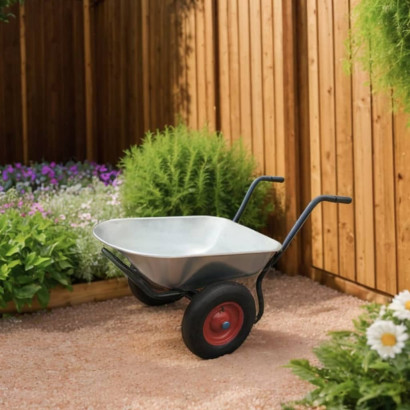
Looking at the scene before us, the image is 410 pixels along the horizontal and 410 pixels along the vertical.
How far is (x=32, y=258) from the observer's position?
3.72 metres

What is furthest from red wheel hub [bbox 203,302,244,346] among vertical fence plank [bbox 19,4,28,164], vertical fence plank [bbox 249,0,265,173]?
vertical fence plank [bbox 19,4,28,164]

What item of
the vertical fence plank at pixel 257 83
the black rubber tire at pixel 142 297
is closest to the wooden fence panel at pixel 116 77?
the vertical fence plank at pixel 257 83

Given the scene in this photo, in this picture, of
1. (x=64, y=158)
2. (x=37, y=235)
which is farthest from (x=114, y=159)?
(x=37, y=235)

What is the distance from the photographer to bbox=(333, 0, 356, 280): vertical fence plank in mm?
3881

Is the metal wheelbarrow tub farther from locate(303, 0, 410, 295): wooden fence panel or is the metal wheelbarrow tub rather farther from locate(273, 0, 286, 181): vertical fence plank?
locate(273, 0, 286, 181): vertical fence plank

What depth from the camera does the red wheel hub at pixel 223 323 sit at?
298cm

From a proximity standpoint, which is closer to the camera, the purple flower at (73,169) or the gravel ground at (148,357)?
the gravel ground at (148,357)

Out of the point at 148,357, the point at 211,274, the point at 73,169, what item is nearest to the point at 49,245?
the point at 148,357

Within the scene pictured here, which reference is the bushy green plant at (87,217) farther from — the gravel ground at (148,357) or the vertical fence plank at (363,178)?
the vertical fence plank at (363,178)

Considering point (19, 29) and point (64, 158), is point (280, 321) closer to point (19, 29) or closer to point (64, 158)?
point (64, 158)

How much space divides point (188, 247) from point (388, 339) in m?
1.67

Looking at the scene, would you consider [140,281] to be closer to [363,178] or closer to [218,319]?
[218,319]

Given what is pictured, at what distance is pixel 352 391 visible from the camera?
2090 millimetres

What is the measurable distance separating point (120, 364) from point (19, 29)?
241 inches
